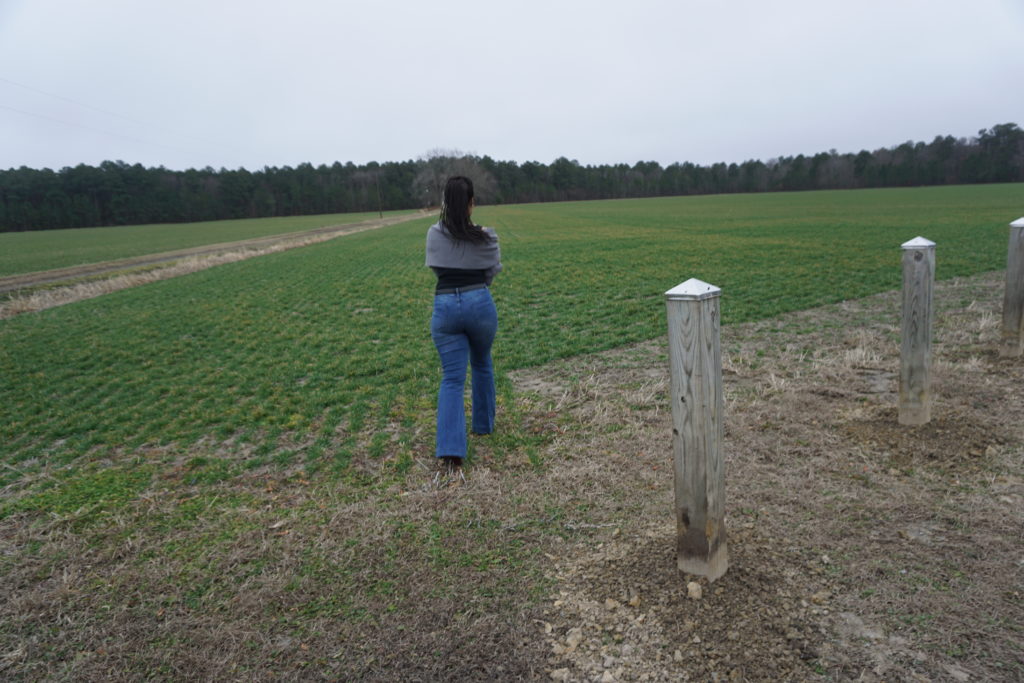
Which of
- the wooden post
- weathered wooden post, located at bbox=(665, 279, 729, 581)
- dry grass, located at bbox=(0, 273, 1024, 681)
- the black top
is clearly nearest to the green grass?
dry grass, located at bbox=(0, 273, 1024, 681)

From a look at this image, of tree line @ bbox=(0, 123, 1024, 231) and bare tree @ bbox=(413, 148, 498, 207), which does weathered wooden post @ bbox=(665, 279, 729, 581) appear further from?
bare tree @ bbox=(413, 148, 498, 207)

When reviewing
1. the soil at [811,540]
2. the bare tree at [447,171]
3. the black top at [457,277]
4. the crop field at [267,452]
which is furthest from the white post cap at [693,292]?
the bare tree at [447,171]

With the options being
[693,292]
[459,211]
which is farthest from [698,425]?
[459,211]

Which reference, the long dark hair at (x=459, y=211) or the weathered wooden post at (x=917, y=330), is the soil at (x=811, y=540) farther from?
the long dark hair at (x=459, y=211)

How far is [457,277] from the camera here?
442 centimetres

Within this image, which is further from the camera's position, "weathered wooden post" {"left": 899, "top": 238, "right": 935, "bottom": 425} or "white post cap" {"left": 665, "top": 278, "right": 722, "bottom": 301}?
"weathered wooden post" {"left": 899, "top": 238, "right": 935, "bottom": 425}

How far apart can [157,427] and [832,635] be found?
612cm

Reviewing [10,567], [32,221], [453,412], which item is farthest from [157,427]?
[32,221]

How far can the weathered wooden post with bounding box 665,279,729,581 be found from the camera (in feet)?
8.86

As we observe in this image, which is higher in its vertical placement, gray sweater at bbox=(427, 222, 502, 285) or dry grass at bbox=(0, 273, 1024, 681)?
gray sweater at bbox=(427, 222, 502, 285)

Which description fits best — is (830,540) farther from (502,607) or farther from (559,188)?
(559,188)

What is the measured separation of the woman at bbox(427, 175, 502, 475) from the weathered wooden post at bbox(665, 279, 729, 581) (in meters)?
1.92

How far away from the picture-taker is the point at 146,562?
3.49 m

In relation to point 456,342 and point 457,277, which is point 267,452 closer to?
point 456,342
